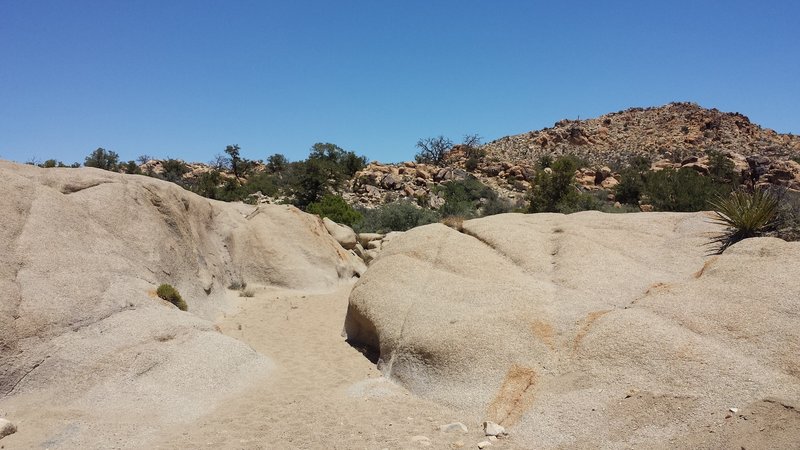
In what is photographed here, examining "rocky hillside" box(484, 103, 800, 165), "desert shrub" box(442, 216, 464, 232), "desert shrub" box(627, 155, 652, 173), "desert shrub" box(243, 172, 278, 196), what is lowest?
"desert shrub" box(442, 216, 464, 232)

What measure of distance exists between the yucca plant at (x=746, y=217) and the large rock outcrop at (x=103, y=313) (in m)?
8.23

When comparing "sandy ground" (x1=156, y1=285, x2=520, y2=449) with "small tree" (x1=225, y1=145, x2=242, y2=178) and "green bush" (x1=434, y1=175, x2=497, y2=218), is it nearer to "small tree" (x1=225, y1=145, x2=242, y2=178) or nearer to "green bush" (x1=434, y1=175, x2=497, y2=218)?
"green bush" (x1=434, y1=175, x2=497, y2=218)

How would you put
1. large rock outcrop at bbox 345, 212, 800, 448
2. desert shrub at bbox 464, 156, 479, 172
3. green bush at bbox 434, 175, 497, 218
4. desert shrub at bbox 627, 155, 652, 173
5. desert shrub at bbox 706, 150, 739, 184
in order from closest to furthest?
large rock outcrop at bbox 345, 212, 800, 448, green bush at bbox 434, 175, 497, 218, desert shrub at bbox 706, 150, 739, 184, desert shrub at bbox 627, 155, 652, 173, desert shrub at bbox 464, 156, 479, 172

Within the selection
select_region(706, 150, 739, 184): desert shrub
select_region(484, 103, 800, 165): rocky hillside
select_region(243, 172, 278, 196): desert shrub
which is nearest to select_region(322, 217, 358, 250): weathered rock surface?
select_region(243, 172, 278, 196): desert shrub

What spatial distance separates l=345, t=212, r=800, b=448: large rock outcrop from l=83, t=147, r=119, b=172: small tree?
44.9m

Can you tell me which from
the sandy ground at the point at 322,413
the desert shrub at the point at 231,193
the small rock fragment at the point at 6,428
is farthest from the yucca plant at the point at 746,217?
the desert shrub at the point at 231,193

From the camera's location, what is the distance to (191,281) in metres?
12.1

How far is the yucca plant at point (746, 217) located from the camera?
915 cm

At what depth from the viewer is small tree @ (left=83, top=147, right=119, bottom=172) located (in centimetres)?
4678

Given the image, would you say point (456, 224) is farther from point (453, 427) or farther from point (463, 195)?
point (463, 195)

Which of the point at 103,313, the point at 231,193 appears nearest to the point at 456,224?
the point at 103,313

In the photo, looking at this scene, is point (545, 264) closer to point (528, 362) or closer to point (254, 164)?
point (528, 362)

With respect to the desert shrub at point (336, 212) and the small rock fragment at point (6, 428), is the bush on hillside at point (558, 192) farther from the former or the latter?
the small rock fragment at point (6, 428)

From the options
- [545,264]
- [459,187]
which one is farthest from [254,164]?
[545,264]
